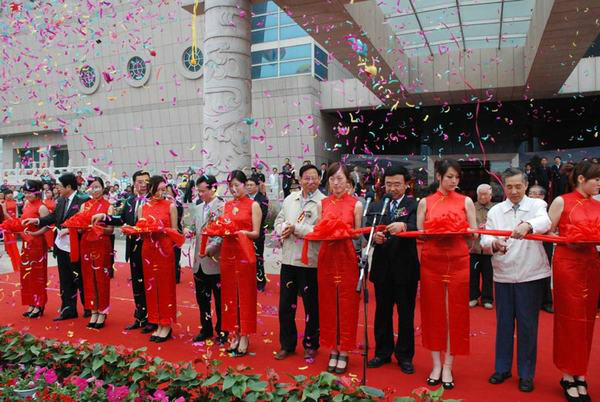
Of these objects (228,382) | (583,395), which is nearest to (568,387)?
(583,395)

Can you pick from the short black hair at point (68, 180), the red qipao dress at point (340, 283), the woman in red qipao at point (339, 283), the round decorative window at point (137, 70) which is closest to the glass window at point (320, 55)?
the round decorative window at point (137, 70)

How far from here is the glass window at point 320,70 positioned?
21.2 meters

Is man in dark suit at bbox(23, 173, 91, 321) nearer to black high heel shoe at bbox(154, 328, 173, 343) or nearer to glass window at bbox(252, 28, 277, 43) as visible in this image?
black high heel shoe at bbox(154, 328, 173, 343)

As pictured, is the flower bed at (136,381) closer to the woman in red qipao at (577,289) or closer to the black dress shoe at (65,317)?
the woman in red qipao at (577,289)

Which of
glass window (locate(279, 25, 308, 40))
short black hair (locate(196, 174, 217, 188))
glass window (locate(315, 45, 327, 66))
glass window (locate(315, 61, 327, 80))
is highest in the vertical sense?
glass window (locate(279, 25, 308, 40))

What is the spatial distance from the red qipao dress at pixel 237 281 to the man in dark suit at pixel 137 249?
47.3 inches

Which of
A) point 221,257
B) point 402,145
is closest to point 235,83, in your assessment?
point 221,257

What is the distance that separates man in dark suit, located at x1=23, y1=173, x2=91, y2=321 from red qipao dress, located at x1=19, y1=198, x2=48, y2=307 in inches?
7.9

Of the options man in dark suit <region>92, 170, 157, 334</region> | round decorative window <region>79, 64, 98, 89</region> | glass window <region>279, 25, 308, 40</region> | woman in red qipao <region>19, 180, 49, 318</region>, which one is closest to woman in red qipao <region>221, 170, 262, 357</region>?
man in dark suit <region>92, 170, 157, 334</region>

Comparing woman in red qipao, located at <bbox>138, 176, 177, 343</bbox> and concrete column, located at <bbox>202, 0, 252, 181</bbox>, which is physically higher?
concrete column, located at <bbox>202, 0, 252, 181</bbox>

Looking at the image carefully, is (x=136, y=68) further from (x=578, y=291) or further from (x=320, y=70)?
(x=578, y=291)

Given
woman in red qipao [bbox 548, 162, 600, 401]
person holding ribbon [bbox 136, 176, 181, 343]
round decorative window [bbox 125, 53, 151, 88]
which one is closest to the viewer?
woman in red qipao [bbox 548, 162, 600, 401]

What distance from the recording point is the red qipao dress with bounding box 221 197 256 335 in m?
4.39

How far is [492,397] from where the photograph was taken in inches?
135
